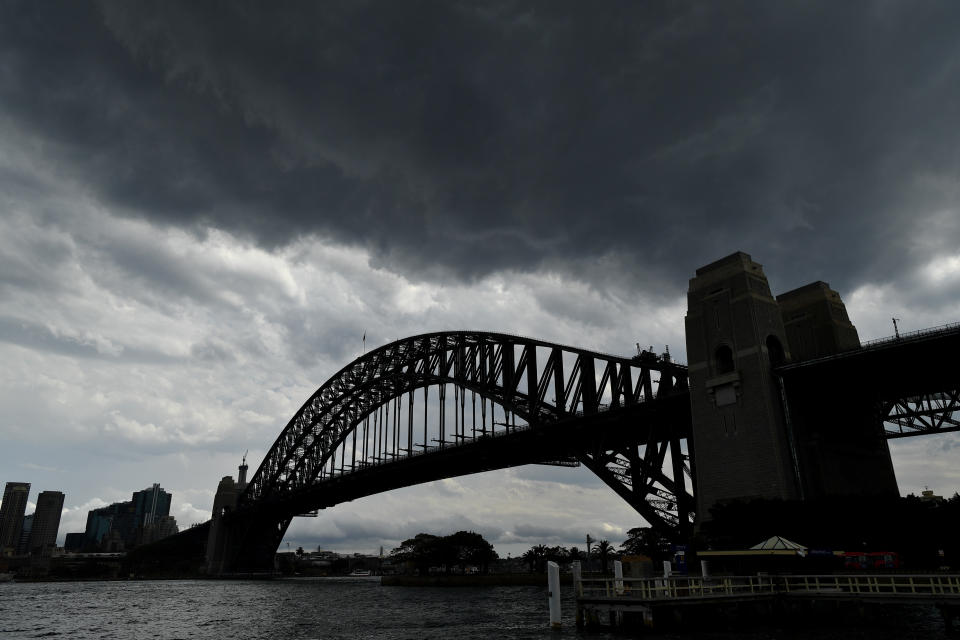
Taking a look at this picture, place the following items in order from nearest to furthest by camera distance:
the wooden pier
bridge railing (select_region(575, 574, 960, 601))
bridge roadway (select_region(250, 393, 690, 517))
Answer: the wooden pier → bridge railing (select_region(575, 574, 960, 601)) → bridge roadway (select_region(250, 393, 690, 517))

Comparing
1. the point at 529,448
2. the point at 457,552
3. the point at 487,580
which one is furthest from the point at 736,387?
the point at 457,552

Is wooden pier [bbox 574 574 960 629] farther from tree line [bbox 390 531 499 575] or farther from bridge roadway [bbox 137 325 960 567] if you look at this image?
tree line [bbox 390 531 499 575]

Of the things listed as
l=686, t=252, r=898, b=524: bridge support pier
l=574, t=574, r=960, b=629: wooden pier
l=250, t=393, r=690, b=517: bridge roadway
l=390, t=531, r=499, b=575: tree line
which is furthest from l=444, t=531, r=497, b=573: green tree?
l=574, t=574, r=960, b=629: wooden pier

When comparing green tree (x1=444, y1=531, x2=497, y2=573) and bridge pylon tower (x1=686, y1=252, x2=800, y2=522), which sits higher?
bridge pylon tower (x1=686, y1=252, x2=800, y2=522)

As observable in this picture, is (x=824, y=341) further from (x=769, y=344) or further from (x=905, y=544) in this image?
(x=905, y=544)

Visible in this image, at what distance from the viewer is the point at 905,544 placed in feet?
129

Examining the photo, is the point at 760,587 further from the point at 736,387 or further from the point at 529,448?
the point at 529,448

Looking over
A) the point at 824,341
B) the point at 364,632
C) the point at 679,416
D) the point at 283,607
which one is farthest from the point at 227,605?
the point at 824,341

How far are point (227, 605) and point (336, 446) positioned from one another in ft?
212

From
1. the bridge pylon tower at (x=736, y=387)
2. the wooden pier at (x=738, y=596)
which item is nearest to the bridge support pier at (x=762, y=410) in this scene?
the bridge pylon tower at (x=736, y=387)

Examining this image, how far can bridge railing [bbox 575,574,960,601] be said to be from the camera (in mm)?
30734

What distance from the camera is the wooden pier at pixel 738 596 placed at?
99.6 feet

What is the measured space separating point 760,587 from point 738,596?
252cm

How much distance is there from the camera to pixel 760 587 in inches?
1318
